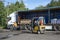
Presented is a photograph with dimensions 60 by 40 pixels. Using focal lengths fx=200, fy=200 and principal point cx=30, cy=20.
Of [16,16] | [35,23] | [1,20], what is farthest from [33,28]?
[1,20]

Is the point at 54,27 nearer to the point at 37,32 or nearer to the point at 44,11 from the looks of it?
the point at 37,32

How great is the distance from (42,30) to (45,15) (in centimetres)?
1875

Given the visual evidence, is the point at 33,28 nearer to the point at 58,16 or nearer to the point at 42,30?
the point at 42,30

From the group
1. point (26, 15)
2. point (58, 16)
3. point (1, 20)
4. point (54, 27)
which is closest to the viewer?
point (54, 27)

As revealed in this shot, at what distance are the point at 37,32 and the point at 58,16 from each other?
56.8 feet

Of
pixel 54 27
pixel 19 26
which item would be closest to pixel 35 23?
pixel 54 27

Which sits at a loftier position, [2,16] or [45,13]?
[45,13]

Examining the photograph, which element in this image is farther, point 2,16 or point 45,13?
point 2,16

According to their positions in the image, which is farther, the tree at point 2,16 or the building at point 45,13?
the tree at point 2,16

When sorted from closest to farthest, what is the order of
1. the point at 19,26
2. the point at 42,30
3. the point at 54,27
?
the point at 42,30, the point at 54,27, the point at 19,26

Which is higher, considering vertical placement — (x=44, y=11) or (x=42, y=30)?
(x=44, y=11)

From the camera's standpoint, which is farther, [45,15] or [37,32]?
[45,15]

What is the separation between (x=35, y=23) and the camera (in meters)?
28.7

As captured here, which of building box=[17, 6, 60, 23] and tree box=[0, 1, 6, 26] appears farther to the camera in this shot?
→ tree box=[0, 1, 6, 26]
